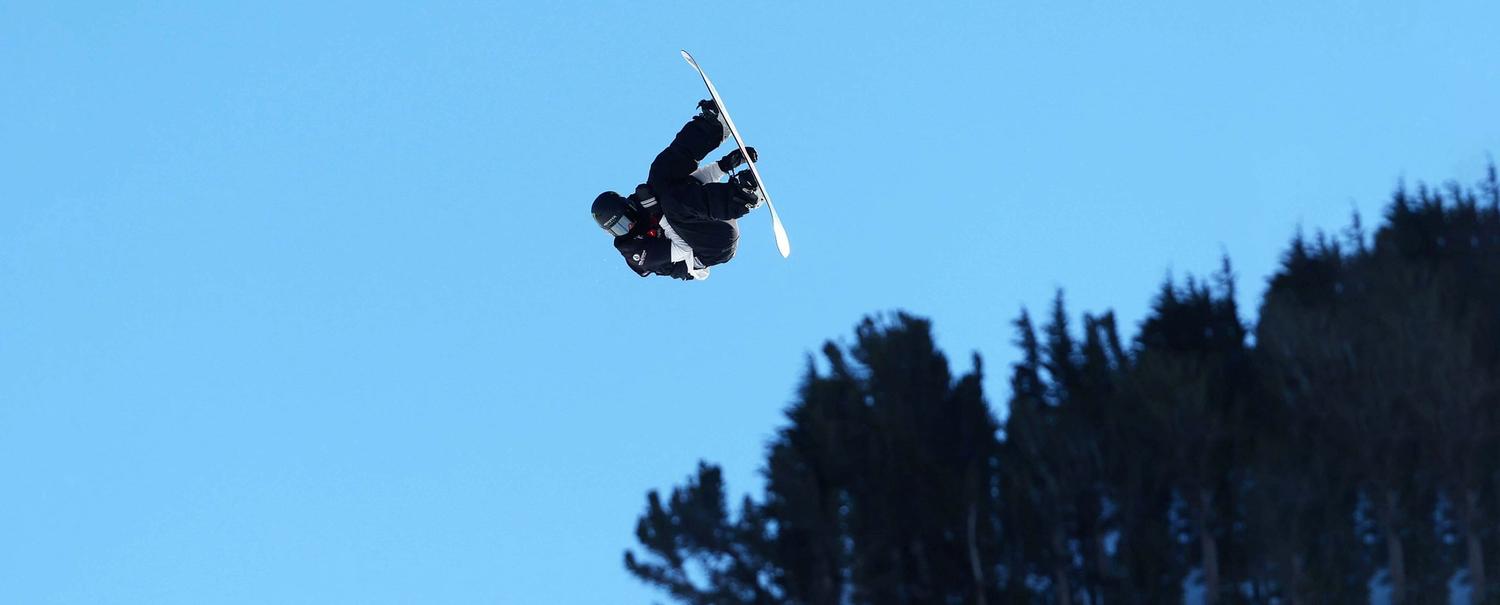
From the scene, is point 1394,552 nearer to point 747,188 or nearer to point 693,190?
point 747,188

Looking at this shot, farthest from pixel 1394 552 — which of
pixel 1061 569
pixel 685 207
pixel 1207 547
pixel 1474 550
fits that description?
pixel 685 207

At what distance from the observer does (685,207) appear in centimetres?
1862

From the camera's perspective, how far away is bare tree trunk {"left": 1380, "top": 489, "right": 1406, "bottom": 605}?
728 inches

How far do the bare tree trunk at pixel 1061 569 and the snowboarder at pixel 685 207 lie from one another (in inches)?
213

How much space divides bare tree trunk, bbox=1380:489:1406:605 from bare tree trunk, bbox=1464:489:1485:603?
28.1 inches

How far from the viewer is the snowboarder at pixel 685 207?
60.5 feet

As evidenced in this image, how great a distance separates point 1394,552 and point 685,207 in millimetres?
8926

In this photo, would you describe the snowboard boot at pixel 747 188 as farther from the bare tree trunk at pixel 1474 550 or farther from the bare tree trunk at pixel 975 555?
the bare tree trunk at pixel 1474 550

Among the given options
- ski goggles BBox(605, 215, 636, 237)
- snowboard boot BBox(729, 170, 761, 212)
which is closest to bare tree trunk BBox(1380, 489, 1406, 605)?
snowboard boot BBox(729, 170, 761, 212)

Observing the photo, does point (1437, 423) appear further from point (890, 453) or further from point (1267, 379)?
point (890, 453)

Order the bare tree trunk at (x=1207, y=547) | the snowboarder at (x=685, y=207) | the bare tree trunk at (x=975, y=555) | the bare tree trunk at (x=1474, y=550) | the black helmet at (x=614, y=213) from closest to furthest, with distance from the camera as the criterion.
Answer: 1. the bare tree trunk at (x=1474, y=550)
2. the snowboarder at (x=685, y=207)
3. the black helmet at (x=614, y=213)
4. the bare tree trunk at (x=1207, y=547)
5. the bare tree trunk at (x=975, y=555)

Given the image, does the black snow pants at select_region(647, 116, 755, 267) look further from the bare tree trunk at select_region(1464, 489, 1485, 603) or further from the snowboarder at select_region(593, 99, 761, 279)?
the bare tree trunk at select_region(1464, 489, 1485, 603)

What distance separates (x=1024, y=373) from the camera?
25875 mm

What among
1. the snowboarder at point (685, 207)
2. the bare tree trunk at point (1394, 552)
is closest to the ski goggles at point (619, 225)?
the snowboarder at point (685, 207)
